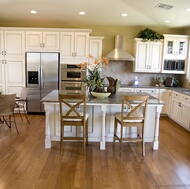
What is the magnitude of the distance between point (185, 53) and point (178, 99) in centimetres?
161

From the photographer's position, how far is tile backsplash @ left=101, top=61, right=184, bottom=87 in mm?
6859

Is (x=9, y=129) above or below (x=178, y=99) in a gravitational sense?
below

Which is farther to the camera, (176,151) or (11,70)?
(11,70)

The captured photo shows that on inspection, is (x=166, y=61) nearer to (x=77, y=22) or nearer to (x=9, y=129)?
(x=77, y=22)

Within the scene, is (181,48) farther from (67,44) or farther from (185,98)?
(67,44)

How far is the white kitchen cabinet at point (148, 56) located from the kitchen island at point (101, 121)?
2.65m

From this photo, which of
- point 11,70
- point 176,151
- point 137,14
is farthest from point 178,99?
point 11,70

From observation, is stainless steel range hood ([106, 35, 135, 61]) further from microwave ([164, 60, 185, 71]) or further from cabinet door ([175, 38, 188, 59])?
cabinet door ([175, 38, 188, 59])

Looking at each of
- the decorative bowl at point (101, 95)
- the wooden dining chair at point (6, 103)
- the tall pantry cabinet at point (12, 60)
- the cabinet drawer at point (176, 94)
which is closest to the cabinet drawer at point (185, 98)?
the cabinet drawer at point (176, 94)

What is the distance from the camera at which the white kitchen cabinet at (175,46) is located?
248 inches

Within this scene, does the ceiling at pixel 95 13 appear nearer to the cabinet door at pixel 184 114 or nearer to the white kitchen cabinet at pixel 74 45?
the white kitchen cabinet at pixel 74 45

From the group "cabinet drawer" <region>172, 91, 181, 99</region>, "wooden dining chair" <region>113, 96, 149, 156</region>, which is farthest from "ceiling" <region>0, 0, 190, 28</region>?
"wooden dining chair" <region>113, 96, 149, 156</region>

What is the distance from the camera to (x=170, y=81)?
654 centimetres

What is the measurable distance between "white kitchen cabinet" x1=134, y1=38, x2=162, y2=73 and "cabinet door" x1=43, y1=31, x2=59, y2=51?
2.31 metres
